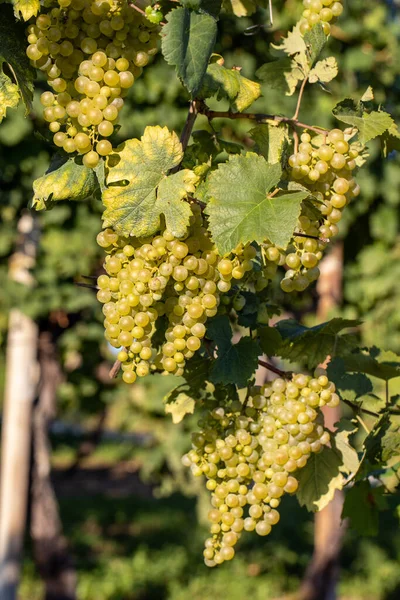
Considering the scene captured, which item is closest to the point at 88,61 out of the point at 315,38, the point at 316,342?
the point at 315,38

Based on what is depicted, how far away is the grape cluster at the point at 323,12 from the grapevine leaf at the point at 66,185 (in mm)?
488

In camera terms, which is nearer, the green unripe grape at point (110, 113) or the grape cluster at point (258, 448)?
the green unripe grape at point (110, 113)

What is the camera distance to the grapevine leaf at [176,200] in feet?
3.41

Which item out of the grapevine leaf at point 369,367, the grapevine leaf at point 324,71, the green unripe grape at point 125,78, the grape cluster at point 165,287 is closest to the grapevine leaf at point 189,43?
the green unripe grape at point 125,78

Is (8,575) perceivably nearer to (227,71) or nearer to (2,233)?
(2,233)

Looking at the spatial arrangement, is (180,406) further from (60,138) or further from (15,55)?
(15,55)

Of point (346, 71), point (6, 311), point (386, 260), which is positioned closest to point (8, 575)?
point (6, 311)

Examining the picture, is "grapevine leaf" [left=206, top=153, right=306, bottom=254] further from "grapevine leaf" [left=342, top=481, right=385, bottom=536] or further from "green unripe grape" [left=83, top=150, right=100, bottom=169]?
"grapevine leaf" [left=342, top=481, right=385, bottom=536]

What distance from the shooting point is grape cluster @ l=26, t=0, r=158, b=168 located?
3.55ft

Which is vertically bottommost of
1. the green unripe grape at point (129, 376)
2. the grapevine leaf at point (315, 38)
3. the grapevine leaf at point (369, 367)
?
the grapevine leaf at point (369, 367)

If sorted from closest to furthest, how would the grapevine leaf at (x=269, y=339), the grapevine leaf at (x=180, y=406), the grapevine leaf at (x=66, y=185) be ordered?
the grapevine leaf at (x=66, y=185)
the grapevine leaf at (x=269, y=339)
the grapevine leaf at (x=180, y=406)

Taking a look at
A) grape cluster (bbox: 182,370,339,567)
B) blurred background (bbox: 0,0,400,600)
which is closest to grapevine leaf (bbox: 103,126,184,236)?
grape cluster (bbox: 182,370,339,567)

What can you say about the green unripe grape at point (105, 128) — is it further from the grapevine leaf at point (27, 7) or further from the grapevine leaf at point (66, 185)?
the grapevine leaf at point (27, 7)

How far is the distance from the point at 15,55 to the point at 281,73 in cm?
53
